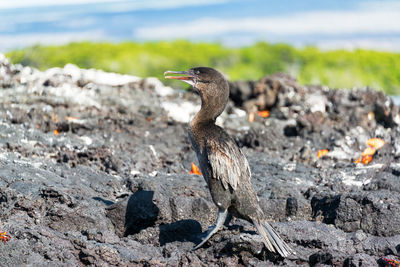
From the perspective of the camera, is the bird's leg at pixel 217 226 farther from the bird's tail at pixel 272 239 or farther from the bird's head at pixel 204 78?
the bird's head at pixel 204 78

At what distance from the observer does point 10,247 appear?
4531 millimetres

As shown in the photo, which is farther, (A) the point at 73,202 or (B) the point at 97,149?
(B) the point at 97,149

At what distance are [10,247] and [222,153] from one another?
1734mm

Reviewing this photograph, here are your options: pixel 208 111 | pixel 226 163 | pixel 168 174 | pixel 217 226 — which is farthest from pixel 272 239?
pixel 168 174

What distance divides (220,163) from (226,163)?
0.05 meters

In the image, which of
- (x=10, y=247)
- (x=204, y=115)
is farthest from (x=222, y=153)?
(x=10, y=247)

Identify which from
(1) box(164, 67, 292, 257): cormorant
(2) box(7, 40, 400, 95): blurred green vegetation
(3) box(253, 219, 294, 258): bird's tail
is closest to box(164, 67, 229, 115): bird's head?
(1) box(164, 67, 292, 257): cormorant

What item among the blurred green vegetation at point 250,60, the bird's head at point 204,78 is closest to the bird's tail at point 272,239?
the bird's head at point 204,78

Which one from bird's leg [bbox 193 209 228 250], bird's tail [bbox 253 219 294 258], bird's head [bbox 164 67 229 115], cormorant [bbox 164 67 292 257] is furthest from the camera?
bird's head [bbox 164 67 229 115]

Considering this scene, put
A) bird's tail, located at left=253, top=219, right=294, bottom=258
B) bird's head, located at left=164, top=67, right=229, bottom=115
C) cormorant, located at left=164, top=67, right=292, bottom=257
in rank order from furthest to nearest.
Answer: bird's head, located at left=164, top=67, right=229, bottom=115, cormorant, located at left=164, top=67, right=292, bottom=257, bird's tail, located at left=253, top=219, right=294, bottom=258

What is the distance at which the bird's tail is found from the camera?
4.71 metres

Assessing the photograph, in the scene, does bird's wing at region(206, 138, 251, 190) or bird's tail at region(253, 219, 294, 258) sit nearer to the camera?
bird's tail at region(253, 219, 294, 258)

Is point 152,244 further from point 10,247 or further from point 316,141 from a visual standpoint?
point 316,141

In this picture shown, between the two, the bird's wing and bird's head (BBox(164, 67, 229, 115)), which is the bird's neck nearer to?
bird's head (BBox(164, 67, 229, 115))
